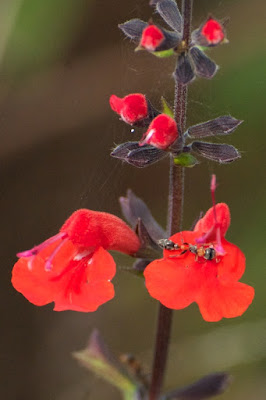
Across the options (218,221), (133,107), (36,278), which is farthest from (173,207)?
(36,278)

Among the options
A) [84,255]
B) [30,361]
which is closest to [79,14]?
[84,255]

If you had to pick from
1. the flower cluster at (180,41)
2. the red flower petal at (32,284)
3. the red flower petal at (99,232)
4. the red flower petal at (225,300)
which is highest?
the flower cluster at (180,41)

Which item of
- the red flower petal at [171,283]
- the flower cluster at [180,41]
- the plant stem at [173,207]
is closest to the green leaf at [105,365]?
the plant stem at [173,207]

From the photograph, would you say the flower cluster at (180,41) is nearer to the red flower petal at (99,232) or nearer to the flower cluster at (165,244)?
the flower cluster at (165,244)

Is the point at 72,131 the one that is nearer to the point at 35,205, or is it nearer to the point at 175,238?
the point at 35,205

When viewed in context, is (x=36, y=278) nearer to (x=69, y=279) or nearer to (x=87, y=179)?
(x=69, y=279)
